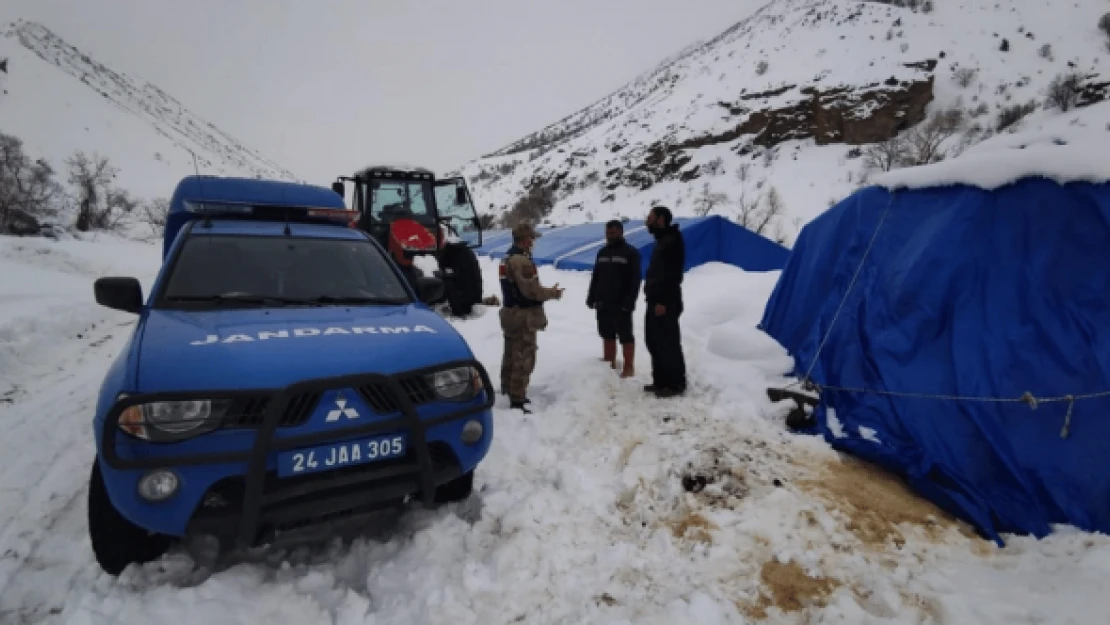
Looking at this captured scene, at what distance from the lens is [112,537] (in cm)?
231

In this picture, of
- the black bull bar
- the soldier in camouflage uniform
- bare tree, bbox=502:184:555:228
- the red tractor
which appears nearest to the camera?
the black bull bar

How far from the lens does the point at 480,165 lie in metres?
73.0

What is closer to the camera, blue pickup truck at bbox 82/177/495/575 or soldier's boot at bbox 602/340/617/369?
blue pickup truck at bbox 82/177/495/575

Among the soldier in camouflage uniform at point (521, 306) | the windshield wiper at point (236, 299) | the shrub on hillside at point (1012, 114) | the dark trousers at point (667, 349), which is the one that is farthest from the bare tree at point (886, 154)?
the windshield wiper at point (236, 299)

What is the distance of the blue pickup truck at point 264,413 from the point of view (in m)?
2.05

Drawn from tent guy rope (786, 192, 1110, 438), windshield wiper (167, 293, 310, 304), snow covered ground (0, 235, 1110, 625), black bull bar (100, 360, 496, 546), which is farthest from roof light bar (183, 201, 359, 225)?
tent guy rope (786, 192, 1110, 438)

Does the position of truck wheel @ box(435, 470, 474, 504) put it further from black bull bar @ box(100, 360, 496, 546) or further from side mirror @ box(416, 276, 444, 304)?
side mirror @ box(416, 276, 444, 304)

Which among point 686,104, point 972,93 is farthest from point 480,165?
point 972,93

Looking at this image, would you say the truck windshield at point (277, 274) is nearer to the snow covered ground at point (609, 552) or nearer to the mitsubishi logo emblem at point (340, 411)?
the mitsubishi logo emblem at point (340, 411)

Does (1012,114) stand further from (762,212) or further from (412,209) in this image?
(412,209)

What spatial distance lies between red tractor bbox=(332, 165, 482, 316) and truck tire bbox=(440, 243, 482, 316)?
35.8 inches

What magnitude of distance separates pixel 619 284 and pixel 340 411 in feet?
12.2

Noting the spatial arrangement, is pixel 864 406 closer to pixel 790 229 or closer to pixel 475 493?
pixel 475 493

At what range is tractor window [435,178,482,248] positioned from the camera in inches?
442
